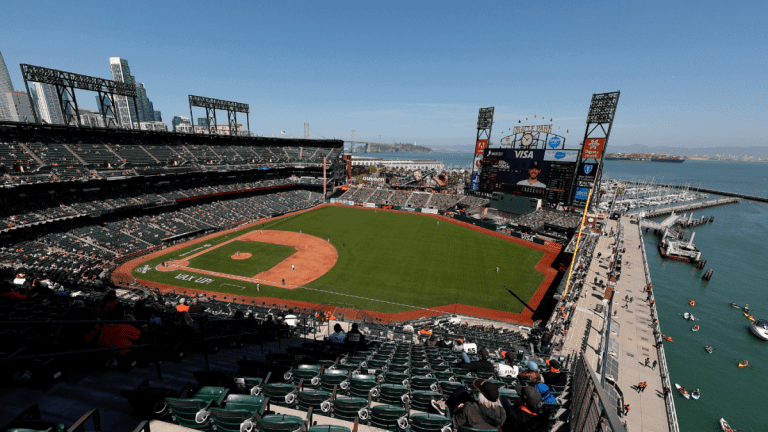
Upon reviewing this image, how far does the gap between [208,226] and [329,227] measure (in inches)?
733

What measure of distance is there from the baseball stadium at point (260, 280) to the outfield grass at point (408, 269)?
301 millimetres

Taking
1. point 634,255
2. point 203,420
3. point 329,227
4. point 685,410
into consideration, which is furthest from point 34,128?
point 634,255

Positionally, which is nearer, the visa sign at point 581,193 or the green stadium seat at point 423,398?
the green stadium seat at point 423,398

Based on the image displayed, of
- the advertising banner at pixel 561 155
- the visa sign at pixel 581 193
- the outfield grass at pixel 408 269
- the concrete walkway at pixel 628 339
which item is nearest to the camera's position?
the concrete walkway at pixel 628 339

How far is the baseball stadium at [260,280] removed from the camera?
536 cm

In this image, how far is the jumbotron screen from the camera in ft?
165

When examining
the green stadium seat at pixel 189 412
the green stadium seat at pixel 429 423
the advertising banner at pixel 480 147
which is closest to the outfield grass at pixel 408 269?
the green stadium seat at pixel 429 423

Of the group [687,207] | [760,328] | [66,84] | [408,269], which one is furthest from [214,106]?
[687,207]

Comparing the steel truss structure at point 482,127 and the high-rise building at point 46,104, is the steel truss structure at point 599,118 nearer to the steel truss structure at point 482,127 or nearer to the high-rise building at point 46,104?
the steel truss structure at point 482,127

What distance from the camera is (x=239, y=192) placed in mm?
58188

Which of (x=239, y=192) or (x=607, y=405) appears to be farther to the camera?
(x=239, y=192)

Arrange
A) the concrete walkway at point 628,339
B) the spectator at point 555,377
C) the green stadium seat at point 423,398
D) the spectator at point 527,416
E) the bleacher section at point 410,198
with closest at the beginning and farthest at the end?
1. the spectator at point 527,416
2. the green stadium seat at point 423,398
3. the spectator at point 555,377
4. the concrete walkway at point 628,339
5. the bleacher section at point 410,198

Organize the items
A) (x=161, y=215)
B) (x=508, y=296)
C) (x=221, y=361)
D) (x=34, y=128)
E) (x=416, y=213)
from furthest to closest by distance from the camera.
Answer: (x=416, y=213) < (x=161, y=215) < (x=34, y=128) < (x=508, y=296) < (x=221, y=361)

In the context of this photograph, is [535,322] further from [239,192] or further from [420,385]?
[239,192]
